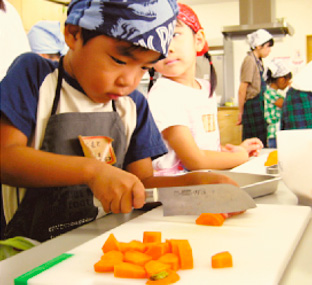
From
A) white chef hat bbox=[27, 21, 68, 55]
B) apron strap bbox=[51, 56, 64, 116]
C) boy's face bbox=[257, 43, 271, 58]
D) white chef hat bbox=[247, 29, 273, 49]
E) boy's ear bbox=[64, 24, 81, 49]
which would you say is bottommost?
apron strap bbox=[51, 56, 64, 116]

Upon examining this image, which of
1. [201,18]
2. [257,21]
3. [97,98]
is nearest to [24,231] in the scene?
[97,98]

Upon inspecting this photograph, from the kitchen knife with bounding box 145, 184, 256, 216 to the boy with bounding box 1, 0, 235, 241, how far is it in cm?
8

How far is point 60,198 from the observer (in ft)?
2.15

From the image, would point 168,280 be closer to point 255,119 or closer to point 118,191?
point 118,191

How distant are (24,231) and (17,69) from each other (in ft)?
0.88

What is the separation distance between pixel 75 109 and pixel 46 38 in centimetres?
89

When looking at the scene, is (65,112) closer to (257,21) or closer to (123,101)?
(123,101)

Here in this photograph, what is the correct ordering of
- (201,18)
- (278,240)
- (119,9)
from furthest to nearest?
(201,18) < (119,9) < (278,240)

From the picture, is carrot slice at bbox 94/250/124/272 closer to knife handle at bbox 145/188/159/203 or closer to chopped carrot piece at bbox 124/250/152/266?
chopped carrot piece at bbox 124/250/152/266

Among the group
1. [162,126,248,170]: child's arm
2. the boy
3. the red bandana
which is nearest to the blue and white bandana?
the boy

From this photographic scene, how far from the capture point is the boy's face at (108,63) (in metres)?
0.60

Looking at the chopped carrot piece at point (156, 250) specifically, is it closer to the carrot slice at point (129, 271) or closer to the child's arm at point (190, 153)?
the carrot slice at point (129, 271)

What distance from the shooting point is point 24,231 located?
633 millimetres

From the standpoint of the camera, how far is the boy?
0.56 metres
